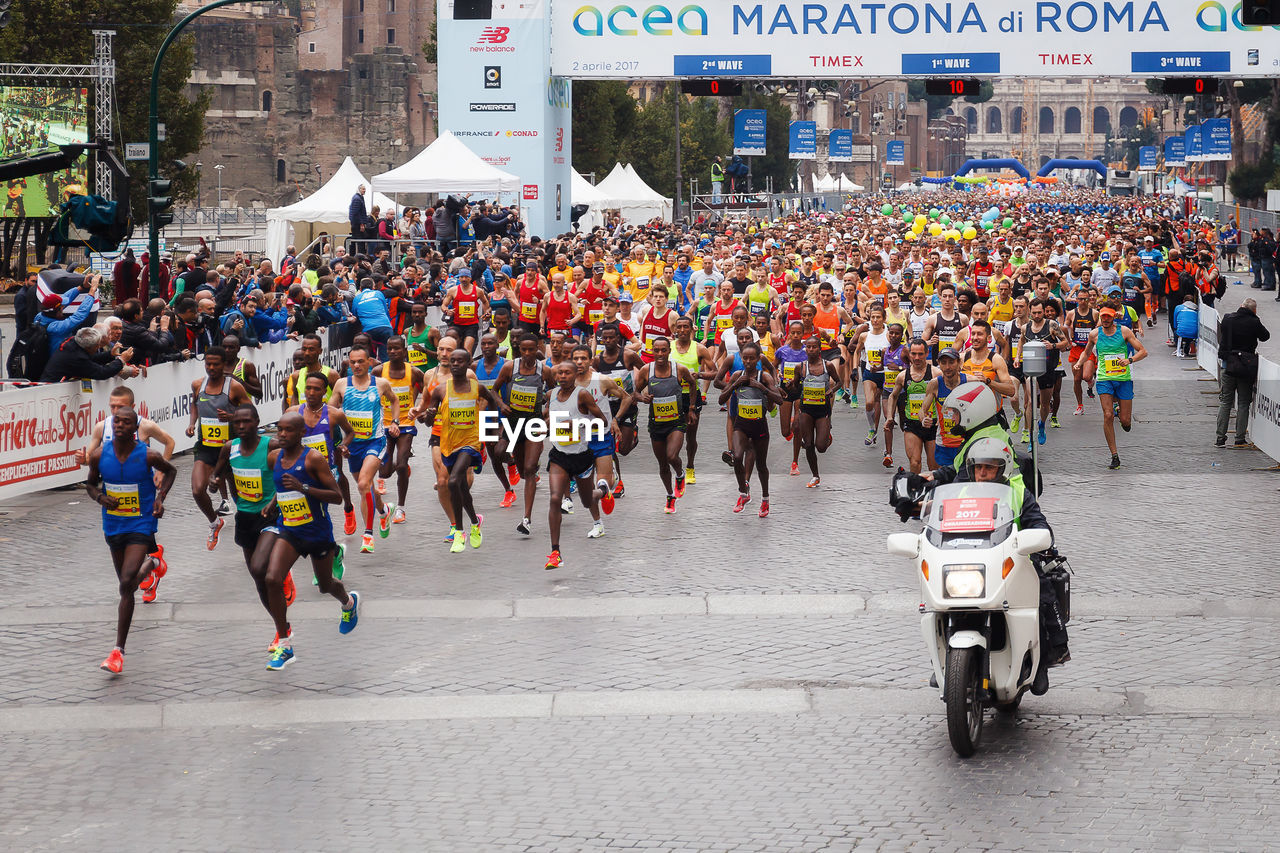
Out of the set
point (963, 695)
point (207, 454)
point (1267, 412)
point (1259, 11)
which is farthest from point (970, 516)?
point (1267, 412)

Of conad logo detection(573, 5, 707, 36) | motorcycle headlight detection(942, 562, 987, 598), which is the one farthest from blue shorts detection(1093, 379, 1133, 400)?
conad logo detection(573, 5, 707, 36)

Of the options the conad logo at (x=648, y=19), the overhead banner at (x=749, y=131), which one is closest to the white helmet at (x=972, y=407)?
the conad logo at (x=648, y=19)

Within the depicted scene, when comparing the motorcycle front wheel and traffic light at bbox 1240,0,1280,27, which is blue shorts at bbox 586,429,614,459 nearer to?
the motorcycle front wheel

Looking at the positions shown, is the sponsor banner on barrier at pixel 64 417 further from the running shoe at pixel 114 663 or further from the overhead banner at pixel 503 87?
the overhead banner at pixel 503 87

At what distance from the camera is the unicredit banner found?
3672 centimetres

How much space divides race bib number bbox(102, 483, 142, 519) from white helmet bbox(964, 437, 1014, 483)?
490 cm

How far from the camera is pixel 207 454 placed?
1323 centimetres

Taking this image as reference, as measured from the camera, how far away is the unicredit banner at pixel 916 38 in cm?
3672

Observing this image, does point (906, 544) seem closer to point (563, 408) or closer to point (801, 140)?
point (563, 408)

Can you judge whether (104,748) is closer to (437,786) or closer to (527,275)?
(437,786)

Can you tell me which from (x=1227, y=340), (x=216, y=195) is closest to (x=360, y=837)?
(x=1227, y=340)

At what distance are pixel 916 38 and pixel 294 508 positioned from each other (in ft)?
98.6

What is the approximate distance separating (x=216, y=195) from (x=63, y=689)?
89047mm

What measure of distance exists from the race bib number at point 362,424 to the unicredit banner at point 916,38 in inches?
1005
